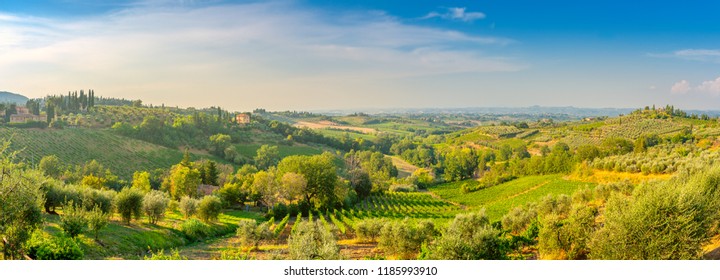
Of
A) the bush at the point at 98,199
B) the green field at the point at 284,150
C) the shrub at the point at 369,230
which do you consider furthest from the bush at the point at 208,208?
the green field at the point at 284,150

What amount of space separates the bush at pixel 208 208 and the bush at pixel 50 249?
50.7 ft

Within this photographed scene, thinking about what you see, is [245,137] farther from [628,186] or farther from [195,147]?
[628,186]

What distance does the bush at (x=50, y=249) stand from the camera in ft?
35.6

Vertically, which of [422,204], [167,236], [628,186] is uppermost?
[628,186]

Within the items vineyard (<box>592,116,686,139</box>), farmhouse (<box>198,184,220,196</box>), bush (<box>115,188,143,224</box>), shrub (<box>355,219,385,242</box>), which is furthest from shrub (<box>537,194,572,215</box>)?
vineyard (<box>592,116,686,139</box>)

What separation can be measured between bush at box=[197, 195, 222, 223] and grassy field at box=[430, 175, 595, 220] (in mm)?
22172

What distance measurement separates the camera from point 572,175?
158 ft

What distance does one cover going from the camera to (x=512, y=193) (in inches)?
1892

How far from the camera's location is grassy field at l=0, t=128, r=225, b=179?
57.2 metres

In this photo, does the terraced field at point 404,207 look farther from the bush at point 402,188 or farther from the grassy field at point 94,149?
the grassy field at point 94,149

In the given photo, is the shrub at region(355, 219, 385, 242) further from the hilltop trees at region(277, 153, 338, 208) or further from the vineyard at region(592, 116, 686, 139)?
the vineyard at region(592, 116, 686, 139)
